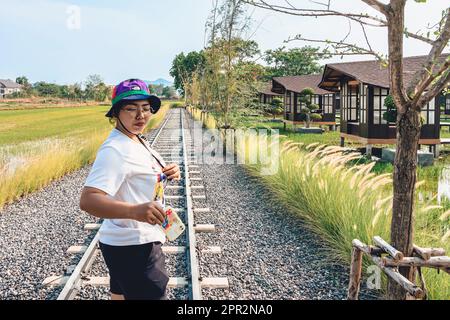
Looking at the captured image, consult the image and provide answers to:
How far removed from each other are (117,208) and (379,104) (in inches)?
640

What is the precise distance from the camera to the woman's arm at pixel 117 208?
2203 mm

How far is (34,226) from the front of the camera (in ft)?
21.4

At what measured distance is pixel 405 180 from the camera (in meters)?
3.31

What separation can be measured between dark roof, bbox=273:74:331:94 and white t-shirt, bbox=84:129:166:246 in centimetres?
2831

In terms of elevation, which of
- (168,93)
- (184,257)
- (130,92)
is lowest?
(184,257)

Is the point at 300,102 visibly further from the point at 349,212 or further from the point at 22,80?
the point at 22,80

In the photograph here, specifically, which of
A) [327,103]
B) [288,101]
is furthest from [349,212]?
[288,101]

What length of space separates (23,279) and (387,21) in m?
3.99

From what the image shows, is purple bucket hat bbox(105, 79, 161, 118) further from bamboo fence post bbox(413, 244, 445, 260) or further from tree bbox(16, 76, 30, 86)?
tree bbox(16, 76, 30, 86)

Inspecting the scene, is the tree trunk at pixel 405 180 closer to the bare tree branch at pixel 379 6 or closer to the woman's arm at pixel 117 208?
the bare tree branch at pixel 379 6

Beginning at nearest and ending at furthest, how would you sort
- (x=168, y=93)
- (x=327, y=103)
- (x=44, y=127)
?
(x=327, y=103)
(x=44, y=127)
(x=168, y=93)

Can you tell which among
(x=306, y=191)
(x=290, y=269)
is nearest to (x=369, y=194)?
(x=306, y=191)

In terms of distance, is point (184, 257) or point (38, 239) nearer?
point (184, 257)

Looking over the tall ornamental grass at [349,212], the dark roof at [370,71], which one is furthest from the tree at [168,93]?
the tall ornamental grass at [349,212]
